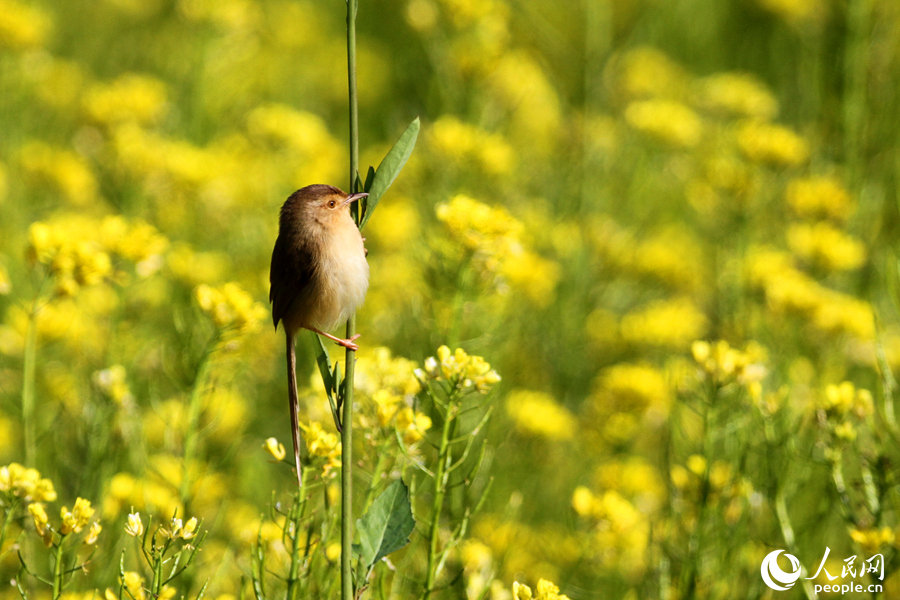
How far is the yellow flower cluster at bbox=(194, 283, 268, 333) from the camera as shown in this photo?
6.87 feet

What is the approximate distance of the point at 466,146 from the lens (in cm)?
346

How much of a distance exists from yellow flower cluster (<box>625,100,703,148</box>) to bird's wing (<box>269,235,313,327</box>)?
3.03 metres

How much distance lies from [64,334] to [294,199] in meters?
1.78

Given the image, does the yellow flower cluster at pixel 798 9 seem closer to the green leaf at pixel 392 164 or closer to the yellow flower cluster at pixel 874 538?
the yellow flower cluster at pixel 874 538

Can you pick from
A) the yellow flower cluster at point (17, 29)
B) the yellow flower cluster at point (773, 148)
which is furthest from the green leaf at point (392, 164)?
the yellow flower cluster at point (17, 29)

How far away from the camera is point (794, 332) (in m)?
3.02

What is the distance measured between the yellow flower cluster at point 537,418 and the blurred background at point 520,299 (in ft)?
0.04

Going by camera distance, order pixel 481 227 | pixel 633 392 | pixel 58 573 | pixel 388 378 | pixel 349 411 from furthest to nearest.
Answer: pixel 633 392 < pixel 481 227 < pixel 388 378 < pixel 58 573 < pixel 349 411

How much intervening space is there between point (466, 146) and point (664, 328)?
1.17 metres

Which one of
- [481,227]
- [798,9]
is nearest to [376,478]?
[481,227]

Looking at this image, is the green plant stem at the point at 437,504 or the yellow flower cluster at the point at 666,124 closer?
the green plant stem at the point at 437,504

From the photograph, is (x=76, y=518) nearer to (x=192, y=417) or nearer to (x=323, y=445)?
(x=323, y=445)

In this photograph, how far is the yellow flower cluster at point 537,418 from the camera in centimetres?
299

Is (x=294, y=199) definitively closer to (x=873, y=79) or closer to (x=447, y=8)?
(x=447, y=8)
